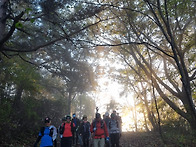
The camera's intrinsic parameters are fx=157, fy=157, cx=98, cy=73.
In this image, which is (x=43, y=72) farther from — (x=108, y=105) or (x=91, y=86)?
(x=108, y=105)

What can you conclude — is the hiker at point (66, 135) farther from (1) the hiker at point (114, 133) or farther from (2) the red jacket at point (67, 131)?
(1) the hiker at point (114, 133)

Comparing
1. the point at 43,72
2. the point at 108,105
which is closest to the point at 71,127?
the point at 43,72

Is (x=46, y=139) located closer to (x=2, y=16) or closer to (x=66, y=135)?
(x=66, y=135)

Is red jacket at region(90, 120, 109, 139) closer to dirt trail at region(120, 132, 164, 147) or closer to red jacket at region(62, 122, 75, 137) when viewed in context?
red jacket at region(62, 122, 75, 137)

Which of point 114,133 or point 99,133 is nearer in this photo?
point 99,133

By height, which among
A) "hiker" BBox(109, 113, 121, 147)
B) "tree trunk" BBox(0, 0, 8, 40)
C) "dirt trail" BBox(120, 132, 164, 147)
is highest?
"tree trunk" BBox(0, 0, 8, 40)

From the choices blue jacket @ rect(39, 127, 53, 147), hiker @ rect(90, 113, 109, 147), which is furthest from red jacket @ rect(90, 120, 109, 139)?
blue jacket @ rect(39, 127, 53, 147)

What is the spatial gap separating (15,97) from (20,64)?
2313 mm

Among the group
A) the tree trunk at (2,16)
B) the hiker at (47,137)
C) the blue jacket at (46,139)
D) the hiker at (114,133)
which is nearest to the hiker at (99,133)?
the hiker at (114,133)

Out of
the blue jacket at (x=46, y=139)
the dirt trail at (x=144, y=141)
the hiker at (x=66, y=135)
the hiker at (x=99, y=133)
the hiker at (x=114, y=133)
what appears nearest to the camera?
the blue jacket at (x=46, y=139)

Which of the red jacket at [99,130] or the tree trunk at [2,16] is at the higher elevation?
the tree trunk at [2,16]

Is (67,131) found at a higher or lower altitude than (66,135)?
higher

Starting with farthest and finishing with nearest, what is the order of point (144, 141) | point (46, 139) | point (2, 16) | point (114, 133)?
1. point (144, 141)
2. point (114, 133)
3. point (2, 16)
4. point (46, 139)

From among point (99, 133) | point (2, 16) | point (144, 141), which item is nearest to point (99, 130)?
point (99, 133)
